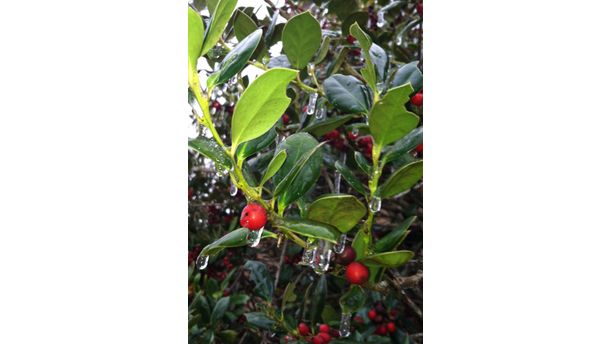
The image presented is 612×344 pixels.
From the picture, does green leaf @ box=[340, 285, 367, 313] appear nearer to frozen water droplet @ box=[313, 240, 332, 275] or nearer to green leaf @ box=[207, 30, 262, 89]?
frozen water droplet @ box=[313, 240, 332, 275]

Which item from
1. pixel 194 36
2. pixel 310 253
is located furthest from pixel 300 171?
pixel 194 36

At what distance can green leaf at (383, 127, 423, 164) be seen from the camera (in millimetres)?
834

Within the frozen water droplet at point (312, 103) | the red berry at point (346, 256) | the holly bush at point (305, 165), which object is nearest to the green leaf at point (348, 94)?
the holly bush at point (305, 165)

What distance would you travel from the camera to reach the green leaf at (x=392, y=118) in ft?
2.40

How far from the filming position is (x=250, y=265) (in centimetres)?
137

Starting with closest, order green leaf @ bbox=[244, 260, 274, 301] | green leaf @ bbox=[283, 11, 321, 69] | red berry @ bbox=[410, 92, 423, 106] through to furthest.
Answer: green leaf @ bbox=[283, 11, 321, 69] → red berry @ bbox=[410, 92, 423, 106] → green leaf @ bbox=[244, 260, 274, 301]

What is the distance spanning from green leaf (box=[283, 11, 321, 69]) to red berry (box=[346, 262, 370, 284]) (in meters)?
0.33

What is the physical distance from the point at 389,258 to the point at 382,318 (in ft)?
2.36

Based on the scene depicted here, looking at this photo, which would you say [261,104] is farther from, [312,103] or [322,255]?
[312,103]

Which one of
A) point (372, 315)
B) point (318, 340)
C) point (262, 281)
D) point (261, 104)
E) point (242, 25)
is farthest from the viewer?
point (372, 315)

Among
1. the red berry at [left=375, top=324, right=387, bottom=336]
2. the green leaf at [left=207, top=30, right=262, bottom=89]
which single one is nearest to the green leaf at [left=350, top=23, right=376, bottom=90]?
the green leaf at [left=207, top=30, right=262, bottom=89]

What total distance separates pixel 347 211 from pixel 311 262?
0.09 meters

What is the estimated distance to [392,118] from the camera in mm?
765

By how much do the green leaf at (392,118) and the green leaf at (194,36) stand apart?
0.80 feet
